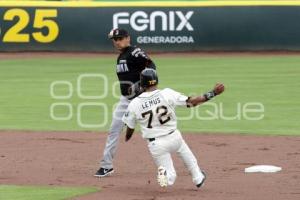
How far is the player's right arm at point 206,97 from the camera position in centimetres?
952

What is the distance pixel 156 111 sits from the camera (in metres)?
9.93

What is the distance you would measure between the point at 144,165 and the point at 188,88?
797 cm

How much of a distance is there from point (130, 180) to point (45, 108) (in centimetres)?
732

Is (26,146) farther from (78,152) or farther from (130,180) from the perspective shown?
(130,180)

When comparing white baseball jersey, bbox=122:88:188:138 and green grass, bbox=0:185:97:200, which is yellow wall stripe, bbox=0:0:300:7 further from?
white baseball jersey, bbox=122:88:188:138

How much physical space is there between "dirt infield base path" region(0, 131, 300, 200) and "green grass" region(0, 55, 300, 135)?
128 centimetres

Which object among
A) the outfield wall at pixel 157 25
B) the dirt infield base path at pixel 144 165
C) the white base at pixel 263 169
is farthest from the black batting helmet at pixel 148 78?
the outfield wall at pixel 157 25

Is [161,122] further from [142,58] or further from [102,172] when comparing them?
[102,172]

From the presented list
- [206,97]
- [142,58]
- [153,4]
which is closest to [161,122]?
[206,97]

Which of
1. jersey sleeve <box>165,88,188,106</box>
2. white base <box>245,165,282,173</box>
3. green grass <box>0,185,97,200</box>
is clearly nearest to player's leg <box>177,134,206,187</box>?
jersey sleeve <box>165,88,188,106</box>

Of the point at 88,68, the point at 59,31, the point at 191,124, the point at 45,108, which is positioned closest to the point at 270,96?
the point at 191,124

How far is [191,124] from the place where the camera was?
16188mm

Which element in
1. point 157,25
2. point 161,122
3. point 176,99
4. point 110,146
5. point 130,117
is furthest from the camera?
point 157,25

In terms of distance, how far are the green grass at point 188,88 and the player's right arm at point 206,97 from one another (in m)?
5.47
